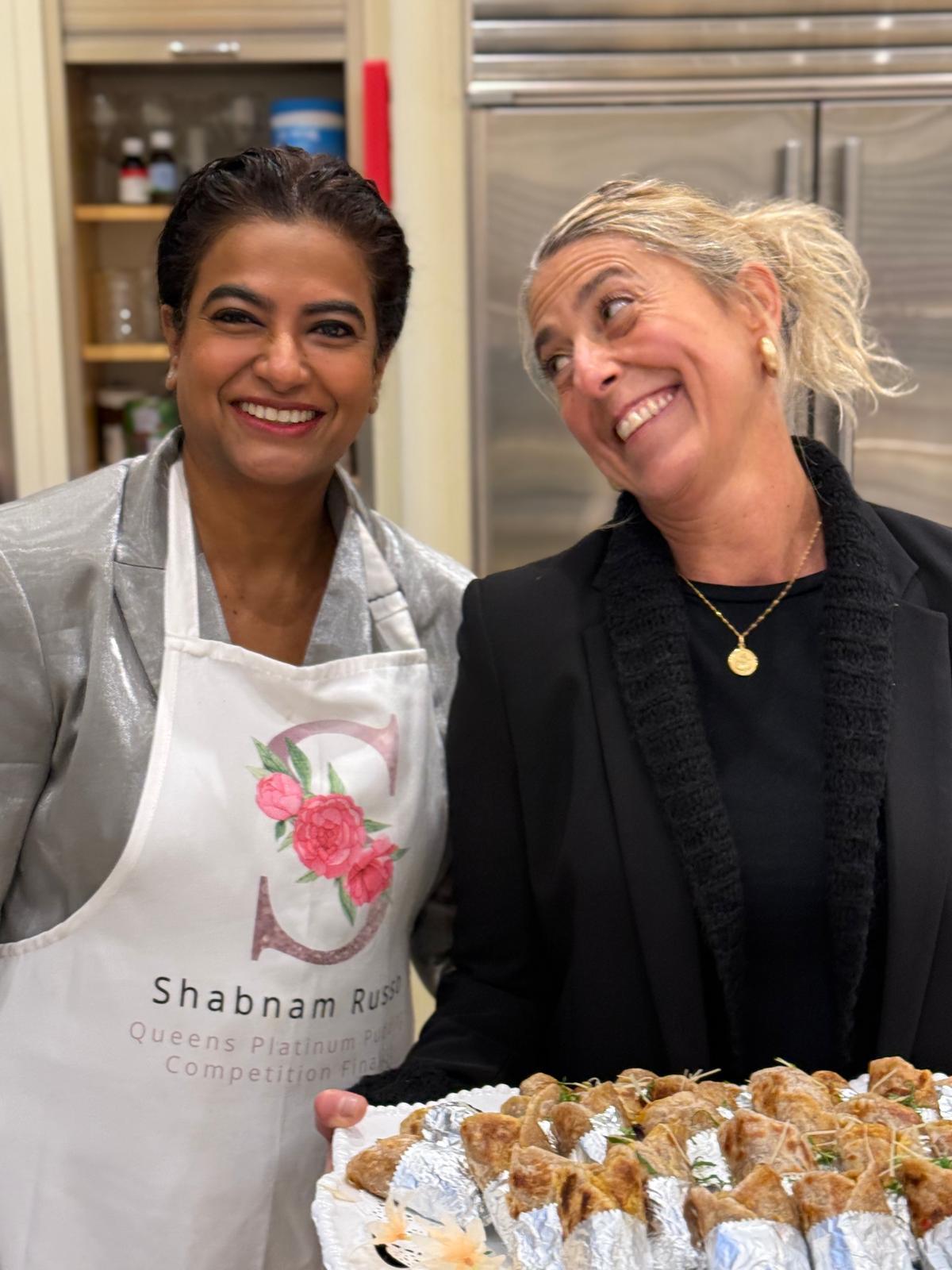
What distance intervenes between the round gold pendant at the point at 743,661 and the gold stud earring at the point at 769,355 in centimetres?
27

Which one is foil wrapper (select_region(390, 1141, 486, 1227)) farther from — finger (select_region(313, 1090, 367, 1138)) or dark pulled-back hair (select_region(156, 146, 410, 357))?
dark pulled-back hair (select_region(156, 146, 410, 357))

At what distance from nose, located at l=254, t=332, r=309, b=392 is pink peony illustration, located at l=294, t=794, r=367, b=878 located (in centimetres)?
38

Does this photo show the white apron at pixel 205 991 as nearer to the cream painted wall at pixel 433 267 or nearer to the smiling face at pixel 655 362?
the smiling face at pixel 655 362

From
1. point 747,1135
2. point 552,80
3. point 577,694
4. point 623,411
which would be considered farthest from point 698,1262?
point 552,80

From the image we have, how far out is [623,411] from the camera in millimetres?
1252

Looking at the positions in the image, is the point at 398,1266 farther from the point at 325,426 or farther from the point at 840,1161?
the point at 325,426

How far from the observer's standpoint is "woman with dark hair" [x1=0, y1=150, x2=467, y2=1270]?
47.2 inches

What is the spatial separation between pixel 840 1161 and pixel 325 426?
78 centimetres

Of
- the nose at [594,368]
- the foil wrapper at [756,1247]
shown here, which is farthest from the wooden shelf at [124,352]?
the foil wrapper at [756,1247]

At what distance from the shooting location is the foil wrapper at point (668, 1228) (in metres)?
0.83

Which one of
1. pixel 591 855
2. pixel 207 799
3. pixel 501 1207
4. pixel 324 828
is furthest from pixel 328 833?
pixel 501 1207

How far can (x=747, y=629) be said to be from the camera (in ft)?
4.22

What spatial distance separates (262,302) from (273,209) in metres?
0.09

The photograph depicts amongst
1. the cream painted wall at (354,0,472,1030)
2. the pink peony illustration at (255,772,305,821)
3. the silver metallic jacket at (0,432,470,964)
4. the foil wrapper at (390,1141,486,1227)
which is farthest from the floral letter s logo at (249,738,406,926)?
the cream painted wall at (354,0,472,1030)
